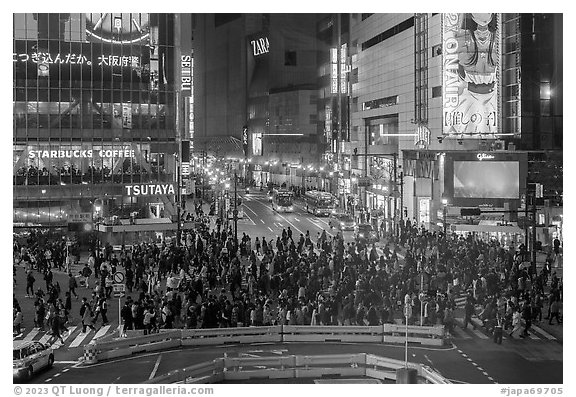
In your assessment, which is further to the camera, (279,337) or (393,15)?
(393,15)

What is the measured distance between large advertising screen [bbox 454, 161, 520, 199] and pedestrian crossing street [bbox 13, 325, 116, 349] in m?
35.2

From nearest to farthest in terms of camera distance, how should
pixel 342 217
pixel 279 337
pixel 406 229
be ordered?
pixel 279 337 → pixel 406 229 → pixel 342 217

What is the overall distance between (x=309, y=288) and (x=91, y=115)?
124 ft

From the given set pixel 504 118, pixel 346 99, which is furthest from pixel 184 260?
pixel 346 99

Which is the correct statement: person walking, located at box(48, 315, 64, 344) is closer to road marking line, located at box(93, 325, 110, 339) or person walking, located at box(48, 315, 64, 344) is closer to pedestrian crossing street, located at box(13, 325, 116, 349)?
pedestrian crossing street, located at box(13, 325, 116, 349)

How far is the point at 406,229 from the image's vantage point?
61.4m

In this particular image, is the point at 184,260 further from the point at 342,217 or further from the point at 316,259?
the point at 342,217

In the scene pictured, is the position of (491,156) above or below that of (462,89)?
below

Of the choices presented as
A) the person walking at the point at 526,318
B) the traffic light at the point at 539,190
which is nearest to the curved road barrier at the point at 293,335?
the person walking at the point at 526,318

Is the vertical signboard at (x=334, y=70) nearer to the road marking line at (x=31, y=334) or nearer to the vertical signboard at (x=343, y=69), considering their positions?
the vertical signboard at (x=343, y=69)

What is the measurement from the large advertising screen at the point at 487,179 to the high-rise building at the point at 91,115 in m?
22.2

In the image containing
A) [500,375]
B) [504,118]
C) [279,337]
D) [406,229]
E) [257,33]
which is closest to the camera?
[500,375]

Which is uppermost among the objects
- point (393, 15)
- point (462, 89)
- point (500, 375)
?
point (393, 15)
